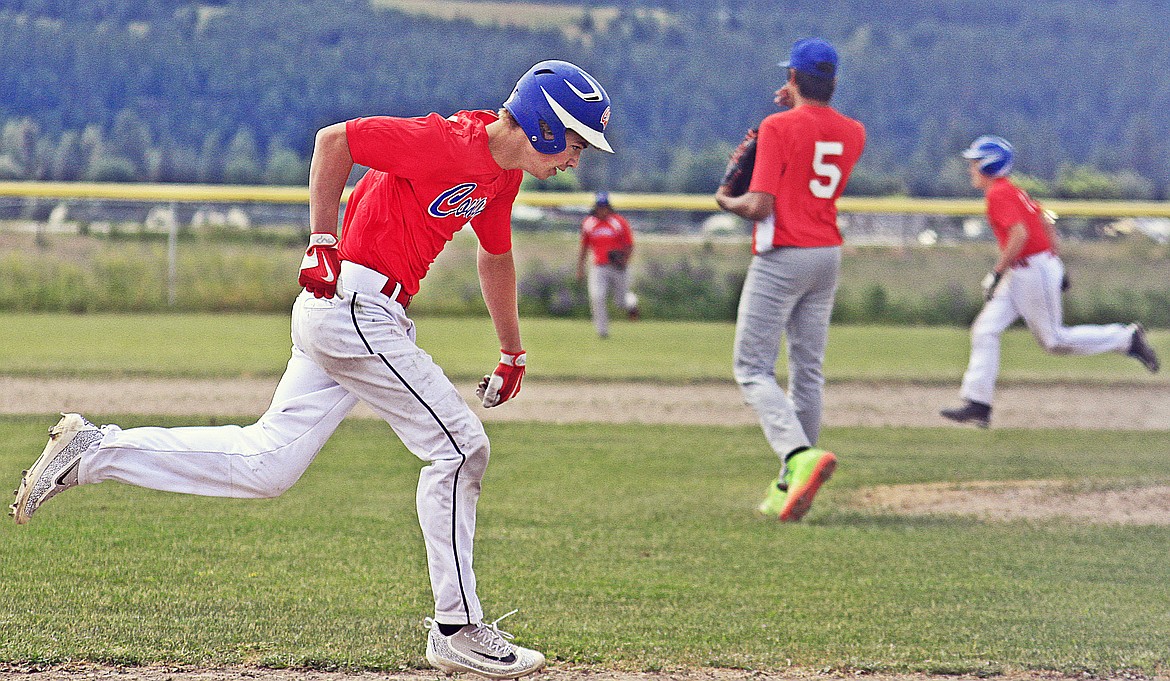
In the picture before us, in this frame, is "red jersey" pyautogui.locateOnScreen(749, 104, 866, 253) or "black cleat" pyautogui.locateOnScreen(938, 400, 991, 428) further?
"black cleat" pyautogui.locateOnScreen(938, 400, 991, 428)

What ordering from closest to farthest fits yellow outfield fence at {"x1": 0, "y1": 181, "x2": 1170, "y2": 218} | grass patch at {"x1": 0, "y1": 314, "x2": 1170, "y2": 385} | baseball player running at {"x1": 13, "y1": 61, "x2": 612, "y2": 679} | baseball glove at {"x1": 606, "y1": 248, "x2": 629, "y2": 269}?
→ baseball player running at {"x1": 13, "y1": 61, "x2": 612, "y2": 679} < grass patch at {"x1": 0, "y1": 314, "x2": 1170, "y2": 385} < baseball glove at {"x1": 606, "y1": 248, "x2": 629, "y2": 269} < yellow outfield fence at {"x1": 0, "y1": 181, "x2": 1170, "y2": 218}

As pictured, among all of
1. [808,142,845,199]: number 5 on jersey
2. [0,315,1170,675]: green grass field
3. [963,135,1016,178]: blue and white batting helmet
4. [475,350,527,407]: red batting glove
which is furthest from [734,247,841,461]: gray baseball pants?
[963,135,1016,178]: blue and white batting helmet

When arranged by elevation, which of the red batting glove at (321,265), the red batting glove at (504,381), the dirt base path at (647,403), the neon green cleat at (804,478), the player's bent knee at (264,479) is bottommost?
the dirt base path at (647,403)

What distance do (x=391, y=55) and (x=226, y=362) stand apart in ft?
140

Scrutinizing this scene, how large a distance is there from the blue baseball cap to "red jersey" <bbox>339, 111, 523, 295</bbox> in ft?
9.45

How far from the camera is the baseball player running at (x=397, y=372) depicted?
3.81 meters

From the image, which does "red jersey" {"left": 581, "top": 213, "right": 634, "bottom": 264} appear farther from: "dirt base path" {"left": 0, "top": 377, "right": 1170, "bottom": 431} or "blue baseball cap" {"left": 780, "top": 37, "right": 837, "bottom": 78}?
"blue baseball cap" {"left": 780, "top": 37, "right": 837, "bottom": 78}

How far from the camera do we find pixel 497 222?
166 inches

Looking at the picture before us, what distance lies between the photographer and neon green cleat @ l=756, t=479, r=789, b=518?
6531 mm

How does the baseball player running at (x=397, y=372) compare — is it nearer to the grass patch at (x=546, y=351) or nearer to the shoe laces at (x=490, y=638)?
the shoe laces at (x=490, y=638)

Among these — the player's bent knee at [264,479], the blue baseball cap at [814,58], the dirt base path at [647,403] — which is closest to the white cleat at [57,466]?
the player's bent knee at [264,479]

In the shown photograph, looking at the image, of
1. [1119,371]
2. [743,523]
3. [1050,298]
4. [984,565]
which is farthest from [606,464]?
[1119,371]

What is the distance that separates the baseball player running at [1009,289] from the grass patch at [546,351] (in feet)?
10.7

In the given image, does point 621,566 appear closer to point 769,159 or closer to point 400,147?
point 769,159
